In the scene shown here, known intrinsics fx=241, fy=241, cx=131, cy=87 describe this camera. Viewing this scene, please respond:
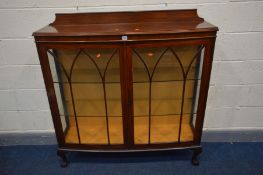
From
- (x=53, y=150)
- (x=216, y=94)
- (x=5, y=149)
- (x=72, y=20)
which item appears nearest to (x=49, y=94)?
(x=72, y=20)

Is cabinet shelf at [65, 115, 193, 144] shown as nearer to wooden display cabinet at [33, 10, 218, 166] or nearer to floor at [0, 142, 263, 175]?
wooden display cabinet at [33, 10, 218, 166]

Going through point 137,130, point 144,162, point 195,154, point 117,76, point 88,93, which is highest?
point 117,76

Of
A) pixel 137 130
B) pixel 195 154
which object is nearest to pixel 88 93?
pixel 137 130

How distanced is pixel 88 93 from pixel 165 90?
1.62 feet

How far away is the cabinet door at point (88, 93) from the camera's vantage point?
1385 mm

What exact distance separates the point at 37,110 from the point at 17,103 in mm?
160

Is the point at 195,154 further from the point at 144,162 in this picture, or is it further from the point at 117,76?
the point at 117,76

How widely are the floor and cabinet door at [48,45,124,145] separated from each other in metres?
0.26

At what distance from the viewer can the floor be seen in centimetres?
175

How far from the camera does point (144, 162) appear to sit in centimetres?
181

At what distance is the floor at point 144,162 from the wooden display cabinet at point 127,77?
0.10 meters

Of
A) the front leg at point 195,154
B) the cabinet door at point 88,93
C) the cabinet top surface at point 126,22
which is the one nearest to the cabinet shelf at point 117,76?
the cabinet door at point 88,93

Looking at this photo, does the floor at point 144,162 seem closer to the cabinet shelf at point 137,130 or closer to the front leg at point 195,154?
the front leg at point 195,154

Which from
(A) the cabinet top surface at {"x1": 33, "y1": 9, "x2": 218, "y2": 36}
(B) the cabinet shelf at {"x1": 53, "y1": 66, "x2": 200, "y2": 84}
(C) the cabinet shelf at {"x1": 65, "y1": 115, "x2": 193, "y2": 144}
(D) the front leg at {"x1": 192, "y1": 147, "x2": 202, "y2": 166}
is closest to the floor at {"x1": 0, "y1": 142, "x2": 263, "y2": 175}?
(D) the front leg at {"x1": 192, "y1": 147, "x2": 202, "y2": 166}
